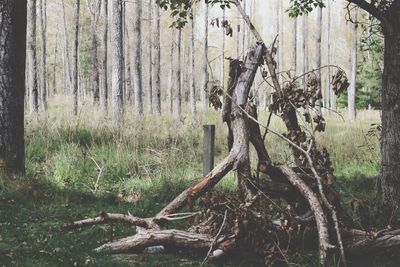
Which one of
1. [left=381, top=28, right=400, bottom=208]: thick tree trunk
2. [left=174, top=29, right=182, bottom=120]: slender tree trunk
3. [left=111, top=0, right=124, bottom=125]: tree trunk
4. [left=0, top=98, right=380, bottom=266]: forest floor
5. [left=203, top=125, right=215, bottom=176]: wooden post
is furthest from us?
[left=174, top=29, right=182, bottom=120]: slender tree trunk

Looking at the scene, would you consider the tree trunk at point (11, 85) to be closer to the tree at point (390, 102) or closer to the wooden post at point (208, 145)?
the wooden post at point (208, 145)

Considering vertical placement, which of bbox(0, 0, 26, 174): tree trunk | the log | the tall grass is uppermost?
bbox(0, 0, 26, 174): tree trunk

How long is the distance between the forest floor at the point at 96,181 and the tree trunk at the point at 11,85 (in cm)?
36

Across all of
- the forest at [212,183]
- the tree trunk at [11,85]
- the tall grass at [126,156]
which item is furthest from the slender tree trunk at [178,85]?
the tree trunk at [11,85]

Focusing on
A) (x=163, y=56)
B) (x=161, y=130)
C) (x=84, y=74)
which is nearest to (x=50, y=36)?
(x=84, y=74)

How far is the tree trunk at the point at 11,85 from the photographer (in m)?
6.93

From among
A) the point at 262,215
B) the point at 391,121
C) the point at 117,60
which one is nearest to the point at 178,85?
the point at 117,60

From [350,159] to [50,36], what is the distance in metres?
43.9

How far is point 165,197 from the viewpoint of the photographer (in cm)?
723

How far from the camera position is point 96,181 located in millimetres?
7848

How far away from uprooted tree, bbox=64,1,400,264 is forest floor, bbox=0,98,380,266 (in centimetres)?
19

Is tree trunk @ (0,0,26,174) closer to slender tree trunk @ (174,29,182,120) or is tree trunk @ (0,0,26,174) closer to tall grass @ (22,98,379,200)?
tall grass @ (22,98,379,200)

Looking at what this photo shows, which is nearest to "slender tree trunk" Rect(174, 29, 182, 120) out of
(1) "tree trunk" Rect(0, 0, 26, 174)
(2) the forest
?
(2) the forest

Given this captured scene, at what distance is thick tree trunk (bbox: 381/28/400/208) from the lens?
6047 millimetres
